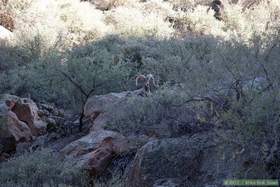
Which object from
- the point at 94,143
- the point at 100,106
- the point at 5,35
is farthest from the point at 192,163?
the point at 5,35

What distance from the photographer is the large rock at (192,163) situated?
366cm

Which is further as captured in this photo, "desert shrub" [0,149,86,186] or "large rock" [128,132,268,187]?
"desert shrub" [0,149,86,186]

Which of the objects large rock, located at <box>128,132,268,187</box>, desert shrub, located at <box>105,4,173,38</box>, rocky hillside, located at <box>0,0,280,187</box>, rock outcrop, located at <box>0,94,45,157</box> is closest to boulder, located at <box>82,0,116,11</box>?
desert shrub, located at <box>105,4,173,38</box>

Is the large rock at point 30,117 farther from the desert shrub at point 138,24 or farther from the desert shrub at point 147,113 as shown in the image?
the desert shrub at point 138,24

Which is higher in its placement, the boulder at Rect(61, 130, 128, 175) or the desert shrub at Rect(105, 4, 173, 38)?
the desert shrub at Rect(105, 4, 173, 38)

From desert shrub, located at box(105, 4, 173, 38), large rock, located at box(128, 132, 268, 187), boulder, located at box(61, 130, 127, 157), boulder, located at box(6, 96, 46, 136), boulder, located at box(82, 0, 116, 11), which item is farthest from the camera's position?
boulder, located at box(82, 0, 116, 11)

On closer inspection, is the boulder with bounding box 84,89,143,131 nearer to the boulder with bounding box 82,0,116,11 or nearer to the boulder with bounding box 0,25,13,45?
the boulder with bounding box 0,25,13,45

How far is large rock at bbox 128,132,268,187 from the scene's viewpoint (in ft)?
12.0

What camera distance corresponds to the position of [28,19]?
13.0 meters

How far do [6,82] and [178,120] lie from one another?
5.01 m

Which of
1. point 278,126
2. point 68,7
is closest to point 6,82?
point 68,7

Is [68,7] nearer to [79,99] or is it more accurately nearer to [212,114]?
[79,99]

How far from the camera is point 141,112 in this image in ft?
18.2

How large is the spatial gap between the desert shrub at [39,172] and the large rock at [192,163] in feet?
2.24
